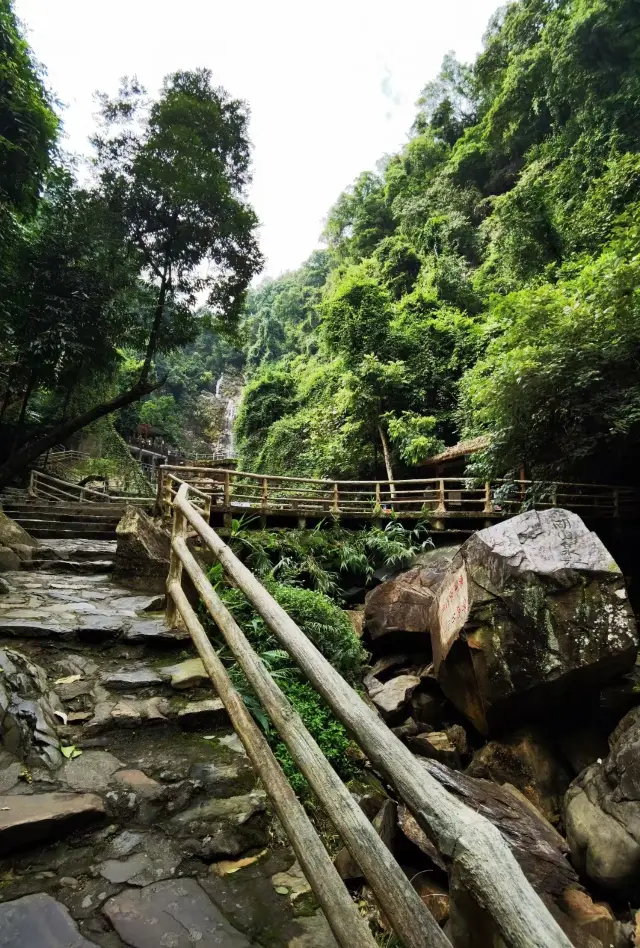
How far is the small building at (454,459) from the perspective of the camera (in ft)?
35.5

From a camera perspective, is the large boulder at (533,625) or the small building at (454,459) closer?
the large boulder at (533,625)

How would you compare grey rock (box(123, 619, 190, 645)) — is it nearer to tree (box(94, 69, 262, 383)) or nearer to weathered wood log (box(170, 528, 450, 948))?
weathered wood log (box(170, 528, 450, 948))

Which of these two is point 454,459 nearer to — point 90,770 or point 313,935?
point 90,770

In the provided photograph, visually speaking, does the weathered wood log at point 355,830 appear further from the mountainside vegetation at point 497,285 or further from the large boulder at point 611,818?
the mountainside vegetation at point 497,285

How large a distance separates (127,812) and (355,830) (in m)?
1.09

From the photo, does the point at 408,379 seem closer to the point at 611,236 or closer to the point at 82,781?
the point at 611,236

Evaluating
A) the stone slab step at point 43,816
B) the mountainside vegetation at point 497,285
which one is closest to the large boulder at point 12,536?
the stone slab step at point 43,816

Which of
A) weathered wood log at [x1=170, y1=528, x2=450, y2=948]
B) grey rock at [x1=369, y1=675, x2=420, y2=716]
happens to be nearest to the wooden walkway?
grey rock at [x1=369, y1=675, x2=420, y2=716]

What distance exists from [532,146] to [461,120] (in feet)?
29.3

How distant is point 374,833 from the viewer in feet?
3.75

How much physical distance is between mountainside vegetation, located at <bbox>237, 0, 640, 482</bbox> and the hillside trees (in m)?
5.85

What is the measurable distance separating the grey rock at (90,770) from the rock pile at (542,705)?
6.64 ft

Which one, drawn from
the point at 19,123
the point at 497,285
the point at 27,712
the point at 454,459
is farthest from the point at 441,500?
the point at 497,285

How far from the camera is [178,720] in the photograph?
2381mm
